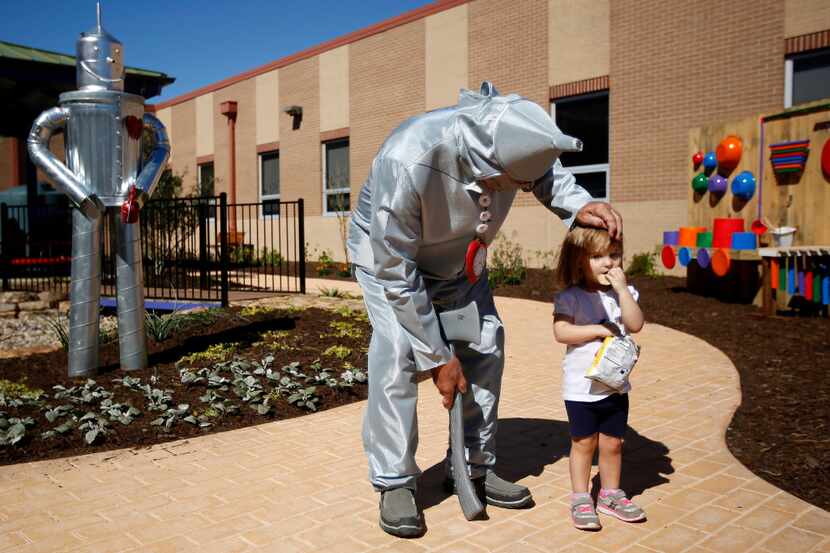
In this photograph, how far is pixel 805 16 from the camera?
397 inches

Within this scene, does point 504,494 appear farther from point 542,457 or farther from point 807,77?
point 807,77

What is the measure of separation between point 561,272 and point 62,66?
42.9 feet

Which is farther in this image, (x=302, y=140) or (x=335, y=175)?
(x=302, y=140)

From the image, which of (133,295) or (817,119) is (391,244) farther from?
(817,119)

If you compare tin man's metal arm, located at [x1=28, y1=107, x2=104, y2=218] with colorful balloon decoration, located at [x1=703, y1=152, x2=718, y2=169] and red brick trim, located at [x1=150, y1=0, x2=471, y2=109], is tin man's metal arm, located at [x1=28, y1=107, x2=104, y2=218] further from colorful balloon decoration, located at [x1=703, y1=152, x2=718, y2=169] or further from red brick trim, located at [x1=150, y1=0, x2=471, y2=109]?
red brick trim, located at [x1=150, y1=0, x2=471, y2=109]

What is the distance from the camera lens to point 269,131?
816 inches

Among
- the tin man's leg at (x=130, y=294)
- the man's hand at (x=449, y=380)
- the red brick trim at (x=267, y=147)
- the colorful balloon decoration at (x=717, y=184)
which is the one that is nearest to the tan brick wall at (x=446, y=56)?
the red brick trim at (x=267, y=147)

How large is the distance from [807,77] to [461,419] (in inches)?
383

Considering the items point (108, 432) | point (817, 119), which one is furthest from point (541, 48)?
point (108, 432)

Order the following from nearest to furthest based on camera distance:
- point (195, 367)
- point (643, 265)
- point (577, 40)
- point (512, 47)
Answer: point (195, 367), point (643, 265), point (577, 40), point (512, 47)

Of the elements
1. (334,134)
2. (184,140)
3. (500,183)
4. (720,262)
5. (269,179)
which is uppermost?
(184,140)

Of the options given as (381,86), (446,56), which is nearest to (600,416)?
(446,56)

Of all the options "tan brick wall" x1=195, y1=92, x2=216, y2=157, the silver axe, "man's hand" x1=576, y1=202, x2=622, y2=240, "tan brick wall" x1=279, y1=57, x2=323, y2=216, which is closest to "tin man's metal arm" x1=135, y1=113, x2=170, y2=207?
the silver axe

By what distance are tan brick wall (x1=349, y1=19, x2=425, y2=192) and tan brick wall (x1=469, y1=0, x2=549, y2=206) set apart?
5.63 ft
